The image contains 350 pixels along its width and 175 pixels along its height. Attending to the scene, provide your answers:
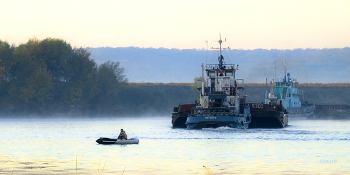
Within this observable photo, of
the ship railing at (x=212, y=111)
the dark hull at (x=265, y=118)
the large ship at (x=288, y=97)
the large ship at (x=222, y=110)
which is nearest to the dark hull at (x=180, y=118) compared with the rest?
the large ship at (x=222, y=110)

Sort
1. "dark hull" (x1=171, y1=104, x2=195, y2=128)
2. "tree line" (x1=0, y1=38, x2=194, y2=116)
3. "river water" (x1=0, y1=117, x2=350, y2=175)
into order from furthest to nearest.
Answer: "tree line" (x1=0, y1=38, x2=194, y2=116)
"dark hull" (x1=171, y1=104, x2=195, y2=128)
"river water" (x1=0, y1=117, x2=350, y2=175)

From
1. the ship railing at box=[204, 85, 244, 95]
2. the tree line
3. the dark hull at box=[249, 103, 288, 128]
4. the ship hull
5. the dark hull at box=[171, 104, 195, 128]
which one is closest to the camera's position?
the ship hull

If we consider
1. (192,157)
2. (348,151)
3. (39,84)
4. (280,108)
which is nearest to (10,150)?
(192,157)

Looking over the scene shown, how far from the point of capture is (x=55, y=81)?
155625 mm

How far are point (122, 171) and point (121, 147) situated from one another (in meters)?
19.6

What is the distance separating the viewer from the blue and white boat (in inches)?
3319

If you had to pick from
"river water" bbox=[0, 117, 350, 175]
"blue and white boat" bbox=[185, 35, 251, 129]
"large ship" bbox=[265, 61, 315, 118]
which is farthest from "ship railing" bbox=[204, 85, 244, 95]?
"large ship" bbox=[265, 61, 315, 118]

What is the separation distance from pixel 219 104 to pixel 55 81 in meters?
72.7

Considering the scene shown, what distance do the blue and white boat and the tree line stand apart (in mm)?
60653

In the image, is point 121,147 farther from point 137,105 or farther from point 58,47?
point 137,105

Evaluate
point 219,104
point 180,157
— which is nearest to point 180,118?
point 219,104

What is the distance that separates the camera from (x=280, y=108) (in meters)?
109

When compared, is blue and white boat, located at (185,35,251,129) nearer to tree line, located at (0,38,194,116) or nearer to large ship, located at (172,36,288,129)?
large ship, located at (172,36,288,129)

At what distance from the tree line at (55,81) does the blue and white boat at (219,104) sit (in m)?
60.7
